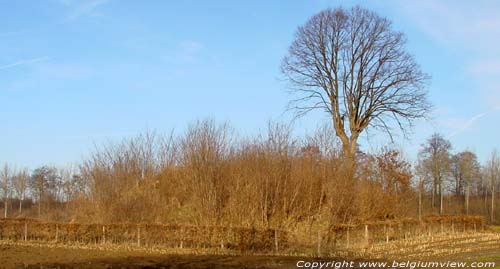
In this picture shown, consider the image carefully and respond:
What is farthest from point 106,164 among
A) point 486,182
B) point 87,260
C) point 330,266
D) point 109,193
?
point 486,182

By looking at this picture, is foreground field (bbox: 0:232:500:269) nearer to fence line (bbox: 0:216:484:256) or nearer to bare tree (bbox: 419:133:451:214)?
fence line (bbox: 0:216:484:256)

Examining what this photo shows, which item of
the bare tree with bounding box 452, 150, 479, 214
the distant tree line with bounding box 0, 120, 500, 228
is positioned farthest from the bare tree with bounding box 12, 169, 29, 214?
the bare tree with bounding box 452, 150, 479, 214

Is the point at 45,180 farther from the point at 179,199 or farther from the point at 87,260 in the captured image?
the point at 87,260

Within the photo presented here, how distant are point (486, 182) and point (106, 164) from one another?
2217 inches

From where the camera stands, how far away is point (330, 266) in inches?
647

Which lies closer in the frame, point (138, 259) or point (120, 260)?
point (120, 260)

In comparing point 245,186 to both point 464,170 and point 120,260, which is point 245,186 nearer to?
point 120,260

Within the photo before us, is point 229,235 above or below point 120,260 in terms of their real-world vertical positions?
above

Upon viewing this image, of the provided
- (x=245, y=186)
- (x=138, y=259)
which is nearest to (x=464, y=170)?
(x=245, y=186)

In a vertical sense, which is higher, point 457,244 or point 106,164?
point 106,164

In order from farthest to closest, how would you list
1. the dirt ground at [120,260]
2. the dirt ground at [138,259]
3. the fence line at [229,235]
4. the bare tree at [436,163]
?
the bare tree at [436,163] < the fence line at [229,235] < the dirt ground at [120,260] < the dirt ground at [138,259]

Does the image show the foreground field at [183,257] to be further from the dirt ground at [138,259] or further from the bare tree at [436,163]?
the bare tree at [436,163]

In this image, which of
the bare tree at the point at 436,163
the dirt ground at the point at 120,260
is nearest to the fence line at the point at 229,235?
the dirt ground at the point at 120,260

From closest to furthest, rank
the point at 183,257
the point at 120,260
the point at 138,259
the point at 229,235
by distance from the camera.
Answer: the point at 120,260
the point at 138,259
the point at 183,257
the point at 229,235
